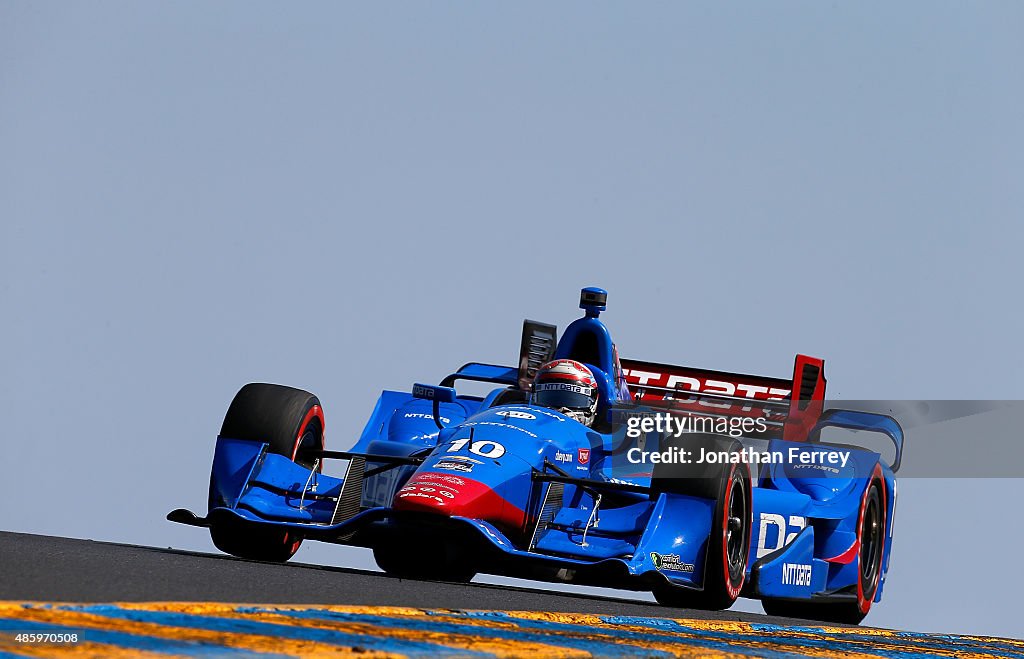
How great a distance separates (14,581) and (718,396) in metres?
7.92

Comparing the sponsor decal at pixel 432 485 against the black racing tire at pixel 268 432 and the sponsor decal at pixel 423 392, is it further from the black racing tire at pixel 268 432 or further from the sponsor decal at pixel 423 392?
the sponsor decal at pixel 423 392

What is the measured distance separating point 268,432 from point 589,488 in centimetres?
218

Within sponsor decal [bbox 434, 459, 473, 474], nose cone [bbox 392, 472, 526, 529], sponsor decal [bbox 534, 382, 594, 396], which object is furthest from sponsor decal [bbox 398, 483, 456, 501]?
sponsor decal [bbox 534, 382, 594, 396]

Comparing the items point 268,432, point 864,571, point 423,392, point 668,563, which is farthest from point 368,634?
point 864,571

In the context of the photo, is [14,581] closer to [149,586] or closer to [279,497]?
[149,586]

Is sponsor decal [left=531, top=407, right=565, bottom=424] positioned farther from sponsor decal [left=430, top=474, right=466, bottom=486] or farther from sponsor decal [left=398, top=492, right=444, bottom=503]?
sponsor decal [left=398, top=492, right=444, bottom=503]

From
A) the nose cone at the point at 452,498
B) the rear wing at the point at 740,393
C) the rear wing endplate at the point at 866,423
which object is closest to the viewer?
the nose cone at the point at 452,498

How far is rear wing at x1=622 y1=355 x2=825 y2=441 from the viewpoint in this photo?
11.0 meters

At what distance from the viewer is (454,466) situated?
8164mm

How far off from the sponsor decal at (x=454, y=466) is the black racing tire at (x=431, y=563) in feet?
1.36

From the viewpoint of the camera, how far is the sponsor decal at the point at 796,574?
945 centimetres

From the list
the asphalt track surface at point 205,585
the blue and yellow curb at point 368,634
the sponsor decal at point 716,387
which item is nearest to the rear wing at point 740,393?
the sponsor decal at point 716,387

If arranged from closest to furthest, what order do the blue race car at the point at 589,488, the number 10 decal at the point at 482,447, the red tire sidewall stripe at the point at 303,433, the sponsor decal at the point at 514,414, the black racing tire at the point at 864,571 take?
the blue race car at the point at 589,488
the number 10 decal at the point at 482,447
the sponsor decal at the point at 514,414
the red tire sidewall stripe at the point at 303,433
the black racing tire at the point at 864,571

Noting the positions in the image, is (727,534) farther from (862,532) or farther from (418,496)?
(862,532)
